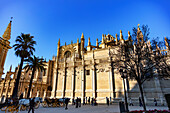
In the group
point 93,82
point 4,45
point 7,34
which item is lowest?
point 93,82

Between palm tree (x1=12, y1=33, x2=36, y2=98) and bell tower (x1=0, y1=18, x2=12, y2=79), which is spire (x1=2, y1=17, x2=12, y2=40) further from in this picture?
palm tree (x1=12, y1=33, x2=36, y2=98)

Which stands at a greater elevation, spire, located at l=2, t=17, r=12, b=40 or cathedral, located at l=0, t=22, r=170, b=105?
spire, located at l=2, t=17, r=12, b=40

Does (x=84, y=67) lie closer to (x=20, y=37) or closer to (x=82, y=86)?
(x=82, y=86)

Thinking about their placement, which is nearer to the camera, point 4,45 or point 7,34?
point 4,45

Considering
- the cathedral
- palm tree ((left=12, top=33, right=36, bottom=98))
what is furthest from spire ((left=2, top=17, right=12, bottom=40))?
palm tree ((left=12, top=33, right=36, bottom=98))

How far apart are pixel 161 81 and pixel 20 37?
29.4 m

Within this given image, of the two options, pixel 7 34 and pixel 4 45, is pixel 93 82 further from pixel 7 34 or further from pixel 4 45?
pixel 7 34

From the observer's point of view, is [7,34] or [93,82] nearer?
[7,34]

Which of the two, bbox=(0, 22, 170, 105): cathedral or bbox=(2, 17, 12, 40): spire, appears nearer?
bbox=(0, 22, 170, 105): cathedral

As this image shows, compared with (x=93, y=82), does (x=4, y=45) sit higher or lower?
higher

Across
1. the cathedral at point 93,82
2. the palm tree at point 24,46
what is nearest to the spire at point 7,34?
the cathedral at point 93,82

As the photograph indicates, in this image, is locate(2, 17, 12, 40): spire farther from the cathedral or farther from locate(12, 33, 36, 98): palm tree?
locate(12, 33, 36, 98): palm tree

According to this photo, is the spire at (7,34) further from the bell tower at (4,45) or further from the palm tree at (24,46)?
the palm tree at (24,46)

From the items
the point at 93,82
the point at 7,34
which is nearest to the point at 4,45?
the point at 7,34
